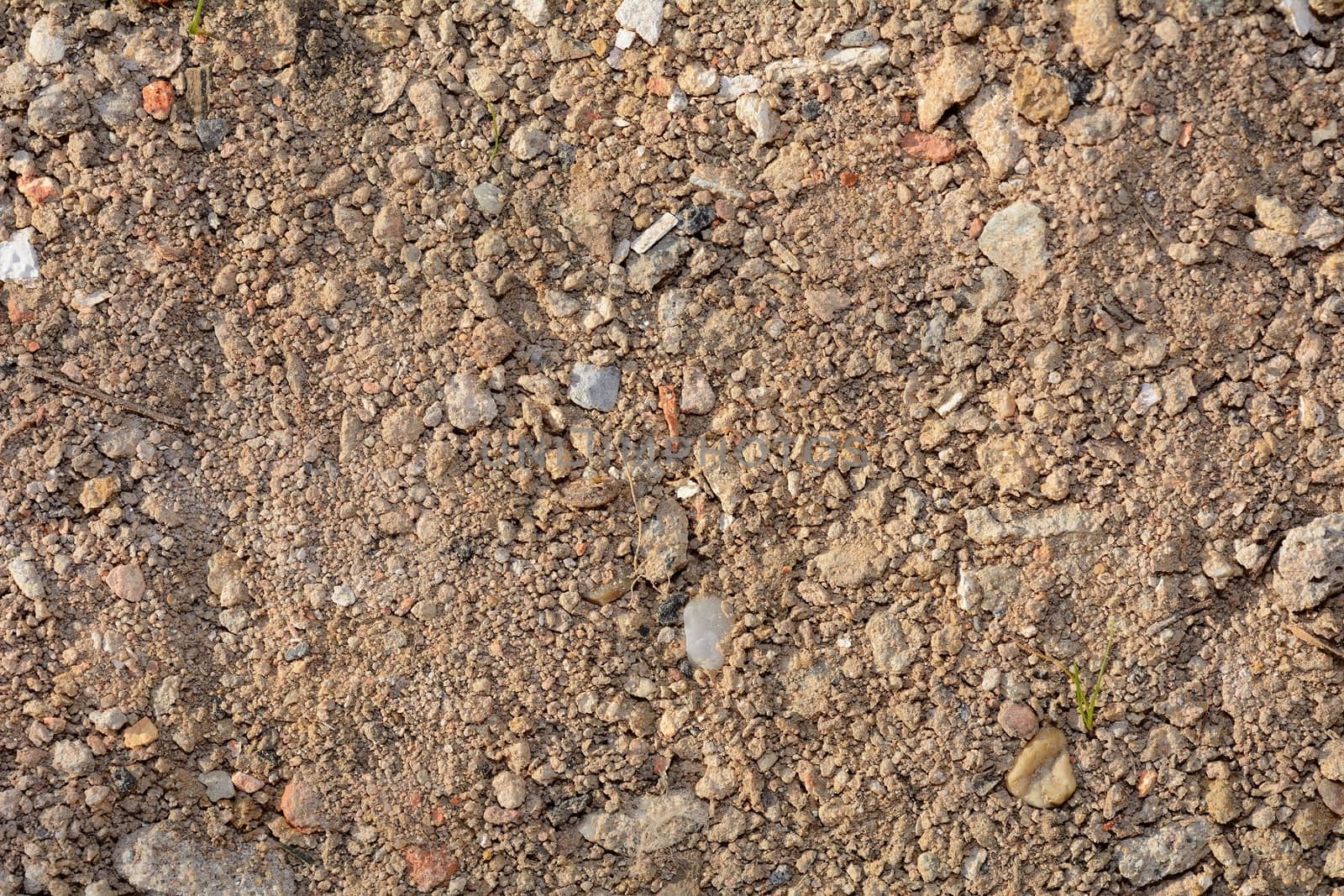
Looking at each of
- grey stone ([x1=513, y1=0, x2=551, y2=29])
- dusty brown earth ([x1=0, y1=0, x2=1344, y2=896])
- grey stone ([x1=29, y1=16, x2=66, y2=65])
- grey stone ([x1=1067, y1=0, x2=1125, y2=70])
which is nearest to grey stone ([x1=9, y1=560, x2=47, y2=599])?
dusty brown earth ([x1=0, y1=0, x2=1344, y2=896])

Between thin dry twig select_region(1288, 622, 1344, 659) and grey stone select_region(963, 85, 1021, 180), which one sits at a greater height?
grey stone select_region(963, 85, 1021, 180)

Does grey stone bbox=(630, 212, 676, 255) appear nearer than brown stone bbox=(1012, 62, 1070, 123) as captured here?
No

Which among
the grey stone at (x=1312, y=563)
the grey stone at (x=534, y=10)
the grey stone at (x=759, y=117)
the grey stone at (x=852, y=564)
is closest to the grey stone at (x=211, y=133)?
the grey stone at (x=534, y=10)

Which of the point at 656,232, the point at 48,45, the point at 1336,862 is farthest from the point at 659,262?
the point at 1336,862

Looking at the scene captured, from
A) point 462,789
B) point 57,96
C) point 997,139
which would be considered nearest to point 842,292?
point 997,139

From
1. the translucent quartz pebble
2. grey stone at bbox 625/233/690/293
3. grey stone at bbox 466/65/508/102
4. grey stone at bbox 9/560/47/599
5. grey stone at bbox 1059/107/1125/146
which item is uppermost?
grey stone at bbox 466/65/508/102

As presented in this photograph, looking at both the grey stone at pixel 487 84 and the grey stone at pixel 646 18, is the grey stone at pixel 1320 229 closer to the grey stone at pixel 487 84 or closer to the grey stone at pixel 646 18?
the grey stone at pixel 646 18

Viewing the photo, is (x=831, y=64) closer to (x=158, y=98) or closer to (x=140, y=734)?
(x=158, y=98)

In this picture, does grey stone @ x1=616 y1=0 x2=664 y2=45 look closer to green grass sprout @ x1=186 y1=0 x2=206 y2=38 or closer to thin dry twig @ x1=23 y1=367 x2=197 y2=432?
green grass sprout @ x1=186 y1=0 x2=206 y2=38
